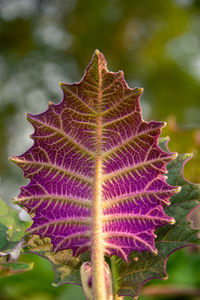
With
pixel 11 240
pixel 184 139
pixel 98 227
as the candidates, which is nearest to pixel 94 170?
pixel 98 227

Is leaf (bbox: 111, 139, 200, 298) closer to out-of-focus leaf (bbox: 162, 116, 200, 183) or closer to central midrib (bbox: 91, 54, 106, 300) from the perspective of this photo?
central midrib (bbox: 91, 54, 106, 300)

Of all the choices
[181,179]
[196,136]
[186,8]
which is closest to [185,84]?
[186,8]

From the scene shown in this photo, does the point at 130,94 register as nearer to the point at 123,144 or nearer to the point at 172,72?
the point at 123,144

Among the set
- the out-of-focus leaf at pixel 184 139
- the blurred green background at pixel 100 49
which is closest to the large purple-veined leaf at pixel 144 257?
the out-of-focus leaf at pixel 184 139

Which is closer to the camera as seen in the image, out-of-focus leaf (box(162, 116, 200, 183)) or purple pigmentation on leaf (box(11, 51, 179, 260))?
purple pigmentation on leaf (box(11, 51, 179, 260))

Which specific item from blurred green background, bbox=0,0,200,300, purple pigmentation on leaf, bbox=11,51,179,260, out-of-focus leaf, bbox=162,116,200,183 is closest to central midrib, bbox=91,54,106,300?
purple pigmentation on leaf, bbox=11,51,179,260

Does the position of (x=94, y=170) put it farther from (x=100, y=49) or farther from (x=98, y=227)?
(x=100, y=49)
